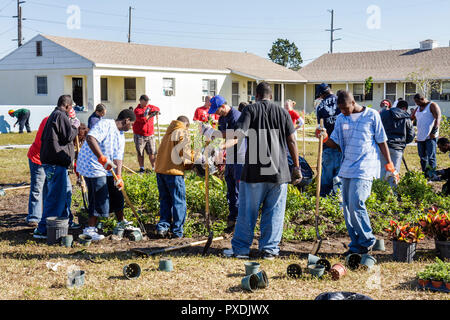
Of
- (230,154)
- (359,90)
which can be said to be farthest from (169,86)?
(230,154)

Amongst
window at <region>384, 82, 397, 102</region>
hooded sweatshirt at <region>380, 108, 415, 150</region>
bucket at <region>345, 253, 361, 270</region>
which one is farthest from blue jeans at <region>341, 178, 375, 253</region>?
window at <region>384, 82, 397, 102</region>

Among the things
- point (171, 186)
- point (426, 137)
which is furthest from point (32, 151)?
point (426, 137)

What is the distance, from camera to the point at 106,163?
22.9 ft

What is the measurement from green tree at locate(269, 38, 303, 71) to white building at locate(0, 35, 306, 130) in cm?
2661

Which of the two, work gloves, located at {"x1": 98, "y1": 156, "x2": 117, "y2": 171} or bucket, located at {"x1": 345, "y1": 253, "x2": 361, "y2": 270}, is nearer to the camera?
bucket, located at {"x1": 345, "y1": 253, "x2": 361, "y2": 270}

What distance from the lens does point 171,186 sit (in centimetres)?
745

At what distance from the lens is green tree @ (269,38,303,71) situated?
196 feet

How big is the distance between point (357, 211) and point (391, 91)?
30808mm

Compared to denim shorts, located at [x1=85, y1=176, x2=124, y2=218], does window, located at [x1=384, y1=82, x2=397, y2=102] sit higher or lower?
higher

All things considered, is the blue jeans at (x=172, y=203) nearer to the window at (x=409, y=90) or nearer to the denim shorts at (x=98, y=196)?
the denim shorts at (x=98, y=196)

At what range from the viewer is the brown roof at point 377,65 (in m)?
34.6

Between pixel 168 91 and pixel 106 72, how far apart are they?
4377mm

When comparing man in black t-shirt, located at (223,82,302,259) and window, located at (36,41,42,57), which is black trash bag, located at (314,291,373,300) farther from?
window, located at (36,41,42,57)

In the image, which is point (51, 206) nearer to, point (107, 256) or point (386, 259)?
point (107, 256)
